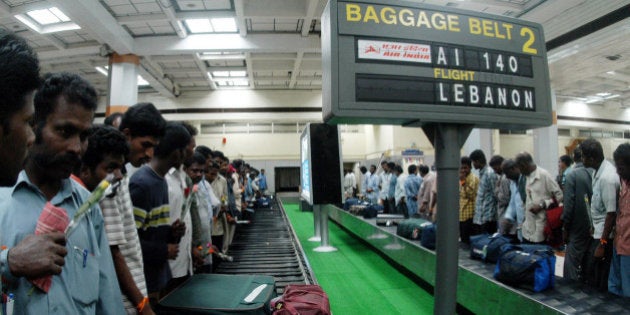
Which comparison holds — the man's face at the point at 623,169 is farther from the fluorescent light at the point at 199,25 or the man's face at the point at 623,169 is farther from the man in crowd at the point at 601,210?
the fluorescent light at the point at 199,25

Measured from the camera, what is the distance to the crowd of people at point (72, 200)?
0.84m

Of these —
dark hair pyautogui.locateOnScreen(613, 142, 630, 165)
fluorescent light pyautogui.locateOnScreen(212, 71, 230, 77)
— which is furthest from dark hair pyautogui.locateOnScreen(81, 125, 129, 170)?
fluorescent light pyautogui.locateOnScreen(212, 71, 230, 77)

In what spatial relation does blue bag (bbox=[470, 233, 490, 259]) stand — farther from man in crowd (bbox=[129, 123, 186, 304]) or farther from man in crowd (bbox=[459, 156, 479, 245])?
man in crowd (bbox=[129, 123, 186, 304])

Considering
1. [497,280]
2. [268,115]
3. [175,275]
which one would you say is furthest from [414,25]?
[268,115]

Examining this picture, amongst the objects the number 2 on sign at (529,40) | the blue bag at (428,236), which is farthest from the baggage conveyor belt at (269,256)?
the number 2 on sign at (529,40)

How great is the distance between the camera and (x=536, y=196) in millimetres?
4355

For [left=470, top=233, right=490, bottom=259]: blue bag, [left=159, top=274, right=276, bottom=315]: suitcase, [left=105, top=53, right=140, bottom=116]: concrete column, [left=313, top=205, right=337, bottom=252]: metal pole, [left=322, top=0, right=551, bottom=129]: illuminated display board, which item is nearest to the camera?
[left=322, top=0, right=551, bottom=129]: illuminated display board

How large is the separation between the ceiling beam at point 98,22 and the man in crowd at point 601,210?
8.91 meters

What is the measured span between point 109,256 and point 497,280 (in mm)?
3045

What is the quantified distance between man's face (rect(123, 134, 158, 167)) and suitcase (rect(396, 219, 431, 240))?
12.3ft

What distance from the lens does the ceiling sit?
8.37 meters

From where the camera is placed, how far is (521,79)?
138 centimetres

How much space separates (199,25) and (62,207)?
33.4 feet

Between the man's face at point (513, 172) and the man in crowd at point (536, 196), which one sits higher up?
the man's face at point (513, 172)
